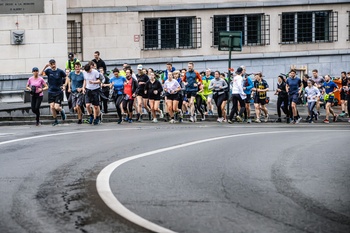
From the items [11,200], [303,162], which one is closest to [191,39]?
[303,162]

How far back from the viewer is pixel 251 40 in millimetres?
39188

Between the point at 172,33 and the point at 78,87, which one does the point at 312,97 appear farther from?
the point at 172,33

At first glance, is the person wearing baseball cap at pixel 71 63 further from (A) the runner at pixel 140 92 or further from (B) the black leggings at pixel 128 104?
(B) the black leggings at pixel 128 104

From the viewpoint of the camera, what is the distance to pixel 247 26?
1542 inches

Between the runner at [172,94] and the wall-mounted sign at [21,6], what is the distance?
7.35m

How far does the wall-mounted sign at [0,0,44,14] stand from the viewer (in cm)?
3294

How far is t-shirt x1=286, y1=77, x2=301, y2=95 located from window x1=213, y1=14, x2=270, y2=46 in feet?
30.5

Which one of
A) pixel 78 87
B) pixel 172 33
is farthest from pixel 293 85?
pixel 172 33

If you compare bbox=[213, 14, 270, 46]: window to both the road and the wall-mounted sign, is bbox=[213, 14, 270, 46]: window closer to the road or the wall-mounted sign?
the wall-mounted sign

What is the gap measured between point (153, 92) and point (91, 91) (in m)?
2.80

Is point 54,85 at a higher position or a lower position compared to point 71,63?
lower

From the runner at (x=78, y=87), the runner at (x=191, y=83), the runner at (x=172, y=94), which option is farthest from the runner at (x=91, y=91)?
the runner at (x=191, y=83)

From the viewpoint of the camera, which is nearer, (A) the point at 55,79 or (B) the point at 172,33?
(A) the point at 55,79

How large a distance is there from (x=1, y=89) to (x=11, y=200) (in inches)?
934
